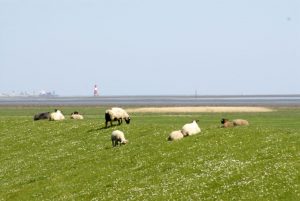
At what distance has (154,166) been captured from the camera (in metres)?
40.6

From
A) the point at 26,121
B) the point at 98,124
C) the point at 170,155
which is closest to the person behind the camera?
the point at 170,155

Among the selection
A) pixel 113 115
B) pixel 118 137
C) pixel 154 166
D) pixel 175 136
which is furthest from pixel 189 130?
pixel 113 115

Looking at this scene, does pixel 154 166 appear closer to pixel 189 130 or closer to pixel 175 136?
pixel 175 136

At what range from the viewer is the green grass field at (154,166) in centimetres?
3259

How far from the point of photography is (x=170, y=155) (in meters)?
42.6

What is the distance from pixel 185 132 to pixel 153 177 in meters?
11.5

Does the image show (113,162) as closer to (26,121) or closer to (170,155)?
(170,155)

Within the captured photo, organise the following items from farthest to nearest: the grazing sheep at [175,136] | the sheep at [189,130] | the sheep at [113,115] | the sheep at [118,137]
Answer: the sheep at [113,115] → the sheep at [118,137] → the sheep at [189,130] → the grazing sheep at [175,136]

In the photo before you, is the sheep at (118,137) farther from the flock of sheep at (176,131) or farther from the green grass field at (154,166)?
the green grass field at (154,166)

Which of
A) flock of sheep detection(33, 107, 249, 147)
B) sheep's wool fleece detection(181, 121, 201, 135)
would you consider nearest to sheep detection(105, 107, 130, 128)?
flock of sheep detection(33, 107, 249, 147)

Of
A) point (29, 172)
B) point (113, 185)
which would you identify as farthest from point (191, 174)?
point (29, 172)

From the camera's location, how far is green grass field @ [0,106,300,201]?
32.6 meters

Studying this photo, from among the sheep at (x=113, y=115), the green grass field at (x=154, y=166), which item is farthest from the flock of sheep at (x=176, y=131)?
the green grass field at (x=154, y=166)

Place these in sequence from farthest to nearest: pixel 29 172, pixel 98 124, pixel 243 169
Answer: pixel 98 124
pixel 29 172
pixel 243 169
